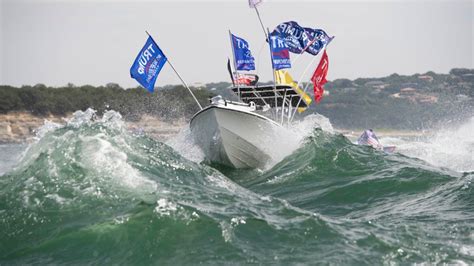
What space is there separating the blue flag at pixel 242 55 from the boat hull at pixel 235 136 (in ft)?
7.12

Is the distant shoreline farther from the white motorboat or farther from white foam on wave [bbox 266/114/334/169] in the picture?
the white motorboat

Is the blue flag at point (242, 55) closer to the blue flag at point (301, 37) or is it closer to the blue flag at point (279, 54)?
the blue flag at point (279, 54)

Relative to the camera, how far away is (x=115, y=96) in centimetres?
9850

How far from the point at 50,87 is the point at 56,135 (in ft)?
313

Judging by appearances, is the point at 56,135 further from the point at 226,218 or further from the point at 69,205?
the point at 226,218

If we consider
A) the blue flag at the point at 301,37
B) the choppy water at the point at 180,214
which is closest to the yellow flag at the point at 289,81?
the blue flag at the point at 301,37

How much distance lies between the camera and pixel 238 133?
18.8m

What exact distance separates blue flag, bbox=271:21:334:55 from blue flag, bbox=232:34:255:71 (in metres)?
1.22

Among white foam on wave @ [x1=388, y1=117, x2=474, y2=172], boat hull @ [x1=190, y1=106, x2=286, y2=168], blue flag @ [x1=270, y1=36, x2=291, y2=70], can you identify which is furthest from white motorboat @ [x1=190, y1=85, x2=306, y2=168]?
white foam on wave @ [x1=388, y1=117, x2=474, y2=172]

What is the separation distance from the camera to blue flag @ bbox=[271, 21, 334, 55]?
21.3 meters

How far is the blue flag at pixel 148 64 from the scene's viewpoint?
17.7 metres

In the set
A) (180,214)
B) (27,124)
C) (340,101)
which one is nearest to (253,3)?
(180,214)

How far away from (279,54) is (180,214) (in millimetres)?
11719

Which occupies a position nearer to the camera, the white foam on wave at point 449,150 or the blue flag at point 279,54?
the blue flag at point 279,54
